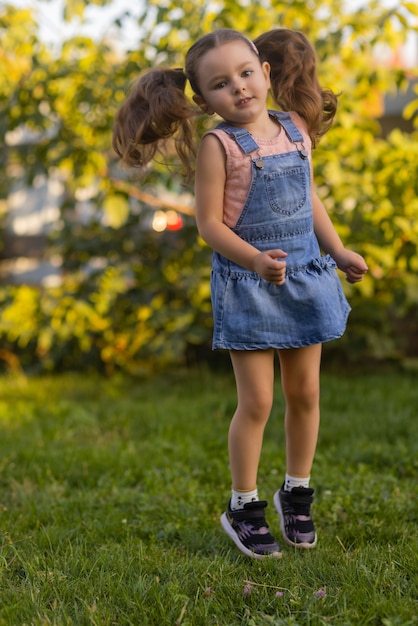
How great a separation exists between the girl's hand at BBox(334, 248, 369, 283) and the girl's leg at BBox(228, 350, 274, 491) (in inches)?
12.2

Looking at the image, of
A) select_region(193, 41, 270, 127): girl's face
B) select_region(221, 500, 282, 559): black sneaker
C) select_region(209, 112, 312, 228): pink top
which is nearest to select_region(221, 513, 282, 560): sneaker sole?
select_region(221, 500, 282, 559): black sneaker

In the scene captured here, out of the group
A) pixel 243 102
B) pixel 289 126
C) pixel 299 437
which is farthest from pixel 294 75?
pixel 299 437

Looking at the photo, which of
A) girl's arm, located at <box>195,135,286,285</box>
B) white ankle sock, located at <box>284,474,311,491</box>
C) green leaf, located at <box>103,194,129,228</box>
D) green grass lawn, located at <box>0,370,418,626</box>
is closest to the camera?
green grass lawn, located at <box>0,370,418,626</box>

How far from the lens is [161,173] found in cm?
458

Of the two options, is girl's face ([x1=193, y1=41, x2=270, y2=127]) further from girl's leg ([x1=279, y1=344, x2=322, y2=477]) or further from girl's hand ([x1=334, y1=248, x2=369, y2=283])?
girl's leg ([x1=279, y1=344, x2=322, y2=477])

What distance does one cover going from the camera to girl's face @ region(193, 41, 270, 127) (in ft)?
6.97

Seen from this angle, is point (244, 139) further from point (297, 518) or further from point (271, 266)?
point (297, 518)

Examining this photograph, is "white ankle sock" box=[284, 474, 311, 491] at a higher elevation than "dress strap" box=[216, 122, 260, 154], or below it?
below

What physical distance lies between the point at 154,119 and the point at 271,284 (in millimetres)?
569

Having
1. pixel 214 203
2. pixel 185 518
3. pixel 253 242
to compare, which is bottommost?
pixel 185 518

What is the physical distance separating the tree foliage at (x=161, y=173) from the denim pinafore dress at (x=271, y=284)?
81.8 inches

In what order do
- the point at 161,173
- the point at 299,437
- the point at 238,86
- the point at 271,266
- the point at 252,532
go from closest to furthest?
the point at 271,266
the point at 238,86
the point at 252,532
the point at 299,437
the point at 161,173

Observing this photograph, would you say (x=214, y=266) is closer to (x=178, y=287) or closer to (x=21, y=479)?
(x=21, y=479)

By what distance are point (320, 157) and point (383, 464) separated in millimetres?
2000
